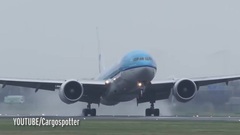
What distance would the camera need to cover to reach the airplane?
187 feet

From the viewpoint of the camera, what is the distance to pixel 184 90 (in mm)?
58312

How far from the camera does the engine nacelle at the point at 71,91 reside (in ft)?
188

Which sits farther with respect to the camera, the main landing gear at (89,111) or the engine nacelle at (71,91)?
the main landing gear at (89,111)

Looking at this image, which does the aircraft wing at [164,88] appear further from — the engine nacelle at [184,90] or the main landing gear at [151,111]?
the engine nacelle at [184,90]

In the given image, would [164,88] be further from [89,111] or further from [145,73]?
[89,111]

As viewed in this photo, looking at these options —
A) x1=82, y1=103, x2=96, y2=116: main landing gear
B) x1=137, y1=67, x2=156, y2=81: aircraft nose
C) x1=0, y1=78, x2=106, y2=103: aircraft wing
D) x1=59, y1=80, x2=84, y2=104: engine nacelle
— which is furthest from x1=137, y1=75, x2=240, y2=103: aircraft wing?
x1=59, y1=80, x2=84, y2=104: engine nacelle

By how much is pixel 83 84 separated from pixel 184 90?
7.45 m

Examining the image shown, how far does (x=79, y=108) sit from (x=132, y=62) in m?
11.5

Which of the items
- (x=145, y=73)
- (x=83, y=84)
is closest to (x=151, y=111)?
(x=145, y=73)

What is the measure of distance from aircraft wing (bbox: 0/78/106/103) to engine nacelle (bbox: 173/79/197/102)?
5.61 m

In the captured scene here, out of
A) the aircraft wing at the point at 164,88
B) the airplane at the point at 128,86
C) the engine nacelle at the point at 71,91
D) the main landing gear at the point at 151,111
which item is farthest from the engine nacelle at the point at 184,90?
the engine nacelle at the point at 71,91

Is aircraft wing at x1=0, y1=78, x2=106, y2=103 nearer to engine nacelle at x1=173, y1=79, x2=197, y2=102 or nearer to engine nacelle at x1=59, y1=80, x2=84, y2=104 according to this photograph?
engine nacelle at x1=59, y1=80, x2=84, y2=104

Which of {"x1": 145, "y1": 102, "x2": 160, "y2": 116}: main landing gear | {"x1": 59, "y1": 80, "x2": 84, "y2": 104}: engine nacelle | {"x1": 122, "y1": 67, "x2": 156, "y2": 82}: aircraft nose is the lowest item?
{"x1": 145, "y1": 102, "x2": 160, "y2": 116}: main landing gear

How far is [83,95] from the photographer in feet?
202
